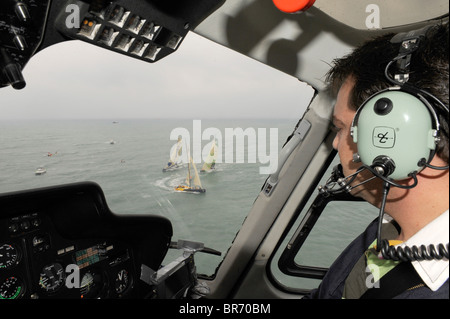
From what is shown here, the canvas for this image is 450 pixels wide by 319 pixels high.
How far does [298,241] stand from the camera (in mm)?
2053

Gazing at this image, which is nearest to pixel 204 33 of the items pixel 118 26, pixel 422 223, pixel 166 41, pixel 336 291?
pixel 166 41

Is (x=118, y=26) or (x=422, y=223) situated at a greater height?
(x=118, y=26)

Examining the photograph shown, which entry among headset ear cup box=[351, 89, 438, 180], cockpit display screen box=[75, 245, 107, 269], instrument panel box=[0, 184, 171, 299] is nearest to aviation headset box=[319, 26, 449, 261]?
headset ear cup box=[351, 89, 438, 180]

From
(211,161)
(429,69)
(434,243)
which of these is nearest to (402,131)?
(429,69)

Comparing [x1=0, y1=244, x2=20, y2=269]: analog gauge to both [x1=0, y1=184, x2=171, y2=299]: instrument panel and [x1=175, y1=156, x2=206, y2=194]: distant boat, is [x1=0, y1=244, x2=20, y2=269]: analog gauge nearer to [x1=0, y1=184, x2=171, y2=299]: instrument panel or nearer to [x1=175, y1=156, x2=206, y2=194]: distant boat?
[x1=0, y1=184, x2=171, y2=299]: instrument panel

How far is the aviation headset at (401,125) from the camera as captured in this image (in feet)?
2.33

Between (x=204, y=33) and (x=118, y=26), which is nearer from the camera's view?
(x=118, y=26)

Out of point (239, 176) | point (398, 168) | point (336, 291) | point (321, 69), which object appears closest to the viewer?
point (398, 168)

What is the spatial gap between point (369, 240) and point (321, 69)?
2.67 ft

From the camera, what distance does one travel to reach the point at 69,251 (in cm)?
166

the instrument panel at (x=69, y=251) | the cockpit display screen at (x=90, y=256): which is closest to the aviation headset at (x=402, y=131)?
the instrument panel at (x=69, y=251)

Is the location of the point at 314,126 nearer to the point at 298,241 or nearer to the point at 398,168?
the point at 298,241

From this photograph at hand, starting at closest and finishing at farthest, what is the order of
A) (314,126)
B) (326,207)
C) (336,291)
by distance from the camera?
(336,291), (314,126), (326,207)

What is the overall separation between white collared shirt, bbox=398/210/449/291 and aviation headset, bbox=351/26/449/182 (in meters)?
0.14
